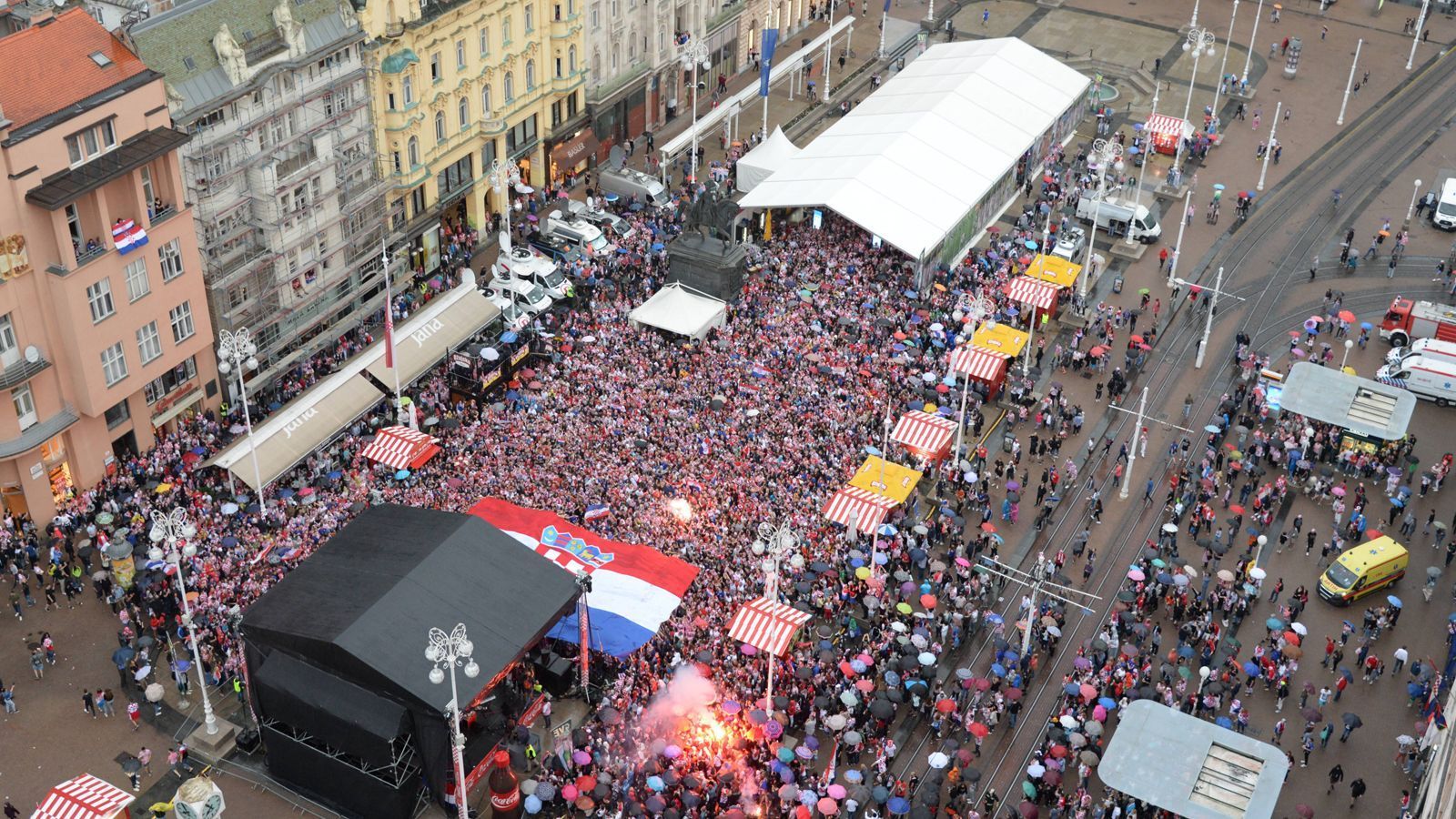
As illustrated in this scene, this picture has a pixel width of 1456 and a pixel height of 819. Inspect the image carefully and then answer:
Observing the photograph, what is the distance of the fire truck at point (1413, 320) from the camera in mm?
90188

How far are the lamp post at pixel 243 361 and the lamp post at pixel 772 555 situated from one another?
2314 cm

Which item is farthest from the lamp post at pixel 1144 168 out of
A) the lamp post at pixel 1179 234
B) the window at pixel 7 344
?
the window at pixel 7 344

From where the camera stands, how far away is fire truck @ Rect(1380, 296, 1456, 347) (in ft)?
296

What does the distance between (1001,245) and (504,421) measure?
35.8 metres

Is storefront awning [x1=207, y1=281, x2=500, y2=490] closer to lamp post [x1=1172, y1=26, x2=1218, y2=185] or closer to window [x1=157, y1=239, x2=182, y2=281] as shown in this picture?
window [x1=157, y1=239, x2=182, y2=281]

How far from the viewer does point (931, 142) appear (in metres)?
100

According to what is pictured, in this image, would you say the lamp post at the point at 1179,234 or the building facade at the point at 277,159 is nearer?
the building facade at the point at 277,159

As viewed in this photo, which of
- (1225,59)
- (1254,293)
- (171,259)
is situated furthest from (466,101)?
(1225,59)

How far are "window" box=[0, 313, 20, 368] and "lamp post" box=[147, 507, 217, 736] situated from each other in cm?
936

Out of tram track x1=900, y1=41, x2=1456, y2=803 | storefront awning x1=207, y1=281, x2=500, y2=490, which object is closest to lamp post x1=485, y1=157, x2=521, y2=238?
storefront awning x1=207, y1=281, x2=500, y2=490

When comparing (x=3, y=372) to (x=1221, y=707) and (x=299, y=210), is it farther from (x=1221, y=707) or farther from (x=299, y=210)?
(x=1221, y=707)

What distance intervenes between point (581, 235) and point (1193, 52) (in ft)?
200

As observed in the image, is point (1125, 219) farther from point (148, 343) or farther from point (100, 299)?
point (100, 299)

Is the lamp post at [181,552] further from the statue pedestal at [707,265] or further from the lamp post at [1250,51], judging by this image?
the lamp post at [1250,51]
